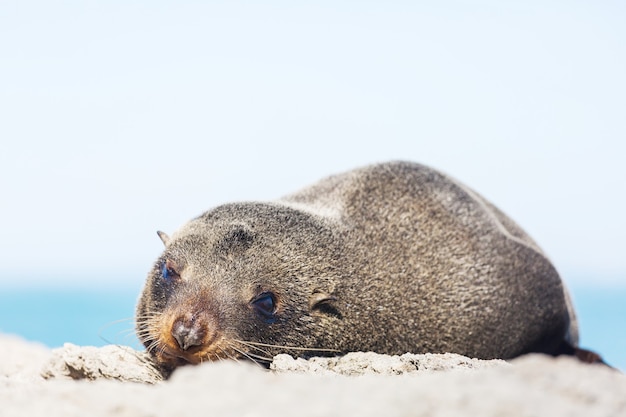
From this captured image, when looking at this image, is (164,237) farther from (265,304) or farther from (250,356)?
(250,356)

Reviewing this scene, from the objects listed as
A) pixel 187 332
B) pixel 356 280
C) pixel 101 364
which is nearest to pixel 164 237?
pixel 101 364

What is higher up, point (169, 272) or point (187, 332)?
point (169, 272)

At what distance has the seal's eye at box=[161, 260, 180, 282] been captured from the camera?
26.2 feet

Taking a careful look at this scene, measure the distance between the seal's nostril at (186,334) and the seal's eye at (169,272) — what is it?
2.95 feet

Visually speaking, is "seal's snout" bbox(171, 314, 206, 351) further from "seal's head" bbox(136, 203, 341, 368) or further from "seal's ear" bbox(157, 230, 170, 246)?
"seal's ear" bbox(157, 230, 170, 246)

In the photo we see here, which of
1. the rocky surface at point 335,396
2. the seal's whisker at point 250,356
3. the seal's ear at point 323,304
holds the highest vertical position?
the seal's ear at point 323,304

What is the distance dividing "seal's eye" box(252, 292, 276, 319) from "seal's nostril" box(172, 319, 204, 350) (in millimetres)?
735

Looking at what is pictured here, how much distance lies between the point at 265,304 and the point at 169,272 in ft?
3.21

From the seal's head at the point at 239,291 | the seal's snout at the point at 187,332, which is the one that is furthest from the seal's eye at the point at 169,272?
the seal's snout at the point at 187,332

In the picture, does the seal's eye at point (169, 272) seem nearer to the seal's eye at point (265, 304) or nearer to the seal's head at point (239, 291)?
the seal's head at point (239, 291)

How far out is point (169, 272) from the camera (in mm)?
8062

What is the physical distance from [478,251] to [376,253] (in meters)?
1.52

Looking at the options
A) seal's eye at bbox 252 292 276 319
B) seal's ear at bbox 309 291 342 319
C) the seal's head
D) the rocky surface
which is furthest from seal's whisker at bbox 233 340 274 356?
the rocky surface

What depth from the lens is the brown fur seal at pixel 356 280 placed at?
25.0ft
